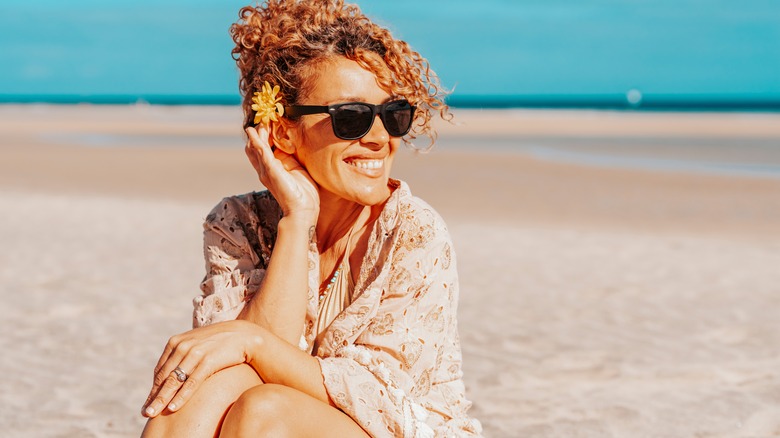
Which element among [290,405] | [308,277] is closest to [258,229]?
[308,277]

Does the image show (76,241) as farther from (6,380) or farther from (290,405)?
(290,405)

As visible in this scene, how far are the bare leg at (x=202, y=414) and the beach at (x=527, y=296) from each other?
1397mm

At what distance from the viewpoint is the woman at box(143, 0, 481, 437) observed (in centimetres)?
258

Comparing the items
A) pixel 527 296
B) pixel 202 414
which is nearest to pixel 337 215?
pixel 202 414

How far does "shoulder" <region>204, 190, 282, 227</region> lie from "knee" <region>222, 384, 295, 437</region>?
0.74m

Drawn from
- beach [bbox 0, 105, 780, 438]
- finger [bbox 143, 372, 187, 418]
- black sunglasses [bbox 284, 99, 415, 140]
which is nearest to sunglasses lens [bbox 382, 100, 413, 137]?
black sunglasses [bbox 284, 99, 415, 140]

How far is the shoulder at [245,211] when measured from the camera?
120 inches

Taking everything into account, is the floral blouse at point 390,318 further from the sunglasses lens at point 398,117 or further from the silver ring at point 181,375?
the silver ring at point 181,375

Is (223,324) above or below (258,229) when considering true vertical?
below

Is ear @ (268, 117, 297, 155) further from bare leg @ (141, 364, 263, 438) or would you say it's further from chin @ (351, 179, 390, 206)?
bare leg @ (141, 364, 263, 438)

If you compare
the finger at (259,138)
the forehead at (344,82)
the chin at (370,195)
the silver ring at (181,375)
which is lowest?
the silver ring at (181,375)

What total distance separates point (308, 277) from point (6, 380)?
309cm

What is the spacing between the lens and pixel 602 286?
7895mm

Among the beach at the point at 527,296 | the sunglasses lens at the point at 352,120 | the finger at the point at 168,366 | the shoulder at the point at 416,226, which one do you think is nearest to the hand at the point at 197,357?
the finger at the point at 168,366
